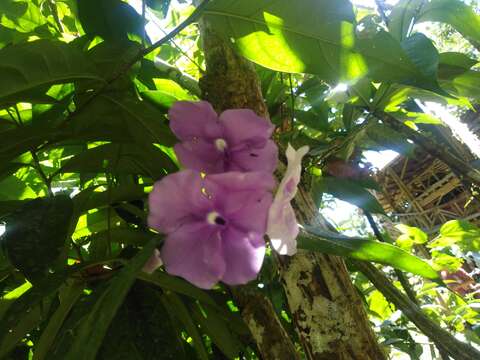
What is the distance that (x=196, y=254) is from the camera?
1.55 feet

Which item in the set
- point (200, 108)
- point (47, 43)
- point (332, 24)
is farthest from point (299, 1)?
point (47, 43)

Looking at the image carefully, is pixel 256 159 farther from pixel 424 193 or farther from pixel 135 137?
pixel 424 193

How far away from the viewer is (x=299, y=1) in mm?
667

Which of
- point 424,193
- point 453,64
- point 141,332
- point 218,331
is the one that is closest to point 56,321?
point 141,332

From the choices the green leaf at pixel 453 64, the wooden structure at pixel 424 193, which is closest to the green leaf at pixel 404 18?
the green leaf at pixel 453 64

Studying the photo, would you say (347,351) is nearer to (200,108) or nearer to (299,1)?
(200,108)

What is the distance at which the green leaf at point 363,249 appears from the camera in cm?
56

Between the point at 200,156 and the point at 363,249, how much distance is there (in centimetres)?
23

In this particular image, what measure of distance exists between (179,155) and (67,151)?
2.08 ft

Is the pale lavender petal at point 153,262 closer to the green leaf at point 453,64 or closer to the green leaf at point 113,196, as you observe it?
the green leaf at point 113,196

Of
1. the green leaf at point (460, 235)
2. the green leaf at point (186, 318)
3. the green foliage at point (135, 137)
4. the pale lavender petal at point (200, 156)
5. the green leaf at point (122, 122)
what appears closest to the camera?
the pale lavender petal at point (200, 156)

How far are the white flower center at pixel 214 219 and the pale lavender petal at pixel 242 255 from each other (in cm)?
1

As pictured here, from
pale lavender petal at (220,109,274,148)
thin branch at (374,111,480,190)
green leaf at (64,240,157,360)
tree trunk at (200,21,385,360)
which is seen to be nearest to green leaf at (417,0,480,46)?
thin branch at (374,111,480,190)

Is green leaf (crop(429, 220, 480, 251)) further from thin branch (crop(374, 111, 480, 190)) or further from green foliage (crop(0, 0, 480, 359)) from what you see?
green foliage (crop(0, 0, 480, 359))
